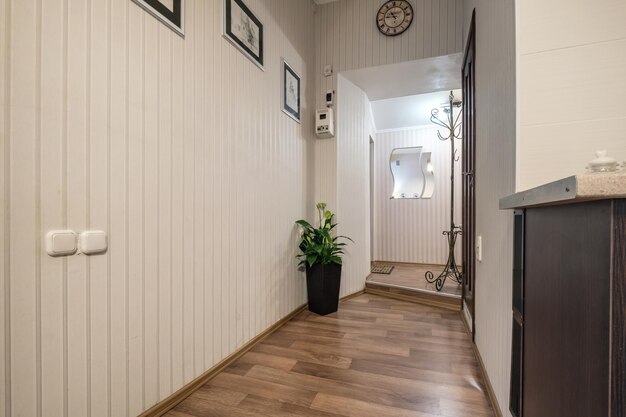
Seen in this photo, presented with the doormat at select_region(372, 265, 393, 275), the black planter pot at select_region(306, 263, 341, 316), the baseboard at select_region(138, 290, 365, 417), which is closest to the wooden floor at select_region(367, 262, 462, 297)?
the doormat at select_region(372, 265, 393, 275)

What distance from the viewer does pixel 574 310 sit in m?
0.57

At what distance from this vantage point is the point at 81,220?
1041mm

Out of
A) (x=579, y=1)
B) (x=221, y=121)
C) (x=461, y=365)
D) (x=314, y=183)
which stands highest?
(x=579, y=1)

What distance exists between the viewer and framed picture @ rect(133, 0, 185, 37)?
1.28m

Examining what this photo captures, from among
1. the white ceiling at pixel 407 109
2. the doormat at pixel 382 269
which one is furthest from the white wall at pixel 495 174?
the doormat at pixel 382 269

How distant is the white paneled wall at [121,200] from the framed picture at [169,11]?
0.12 ft

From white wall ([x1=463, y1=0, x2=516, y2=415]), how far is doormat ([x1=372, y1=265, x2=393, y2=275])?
8.17ft

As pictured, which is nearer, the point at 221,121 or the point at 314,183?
the point at 221,121

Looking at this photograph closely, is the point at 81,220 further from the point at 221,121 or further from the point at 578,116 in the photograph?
the point at 578,116

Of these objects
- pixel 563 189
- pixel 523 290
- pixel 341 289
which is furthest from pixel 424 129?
pixel 563 189

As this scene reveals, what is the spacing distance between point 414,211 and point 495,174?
13.2 ft

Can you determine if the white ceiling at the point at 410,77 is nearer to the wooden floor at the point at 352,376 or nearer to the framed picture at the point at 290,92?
the framed picture at the point at 290,92

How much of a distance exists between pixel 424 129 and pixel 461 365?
169 inches

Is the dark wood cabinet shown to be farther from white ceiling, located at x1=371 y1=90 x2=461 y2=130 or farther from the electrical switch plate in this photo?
white ceiling, located at x1=371 y1=90 x2=461 y2=130
